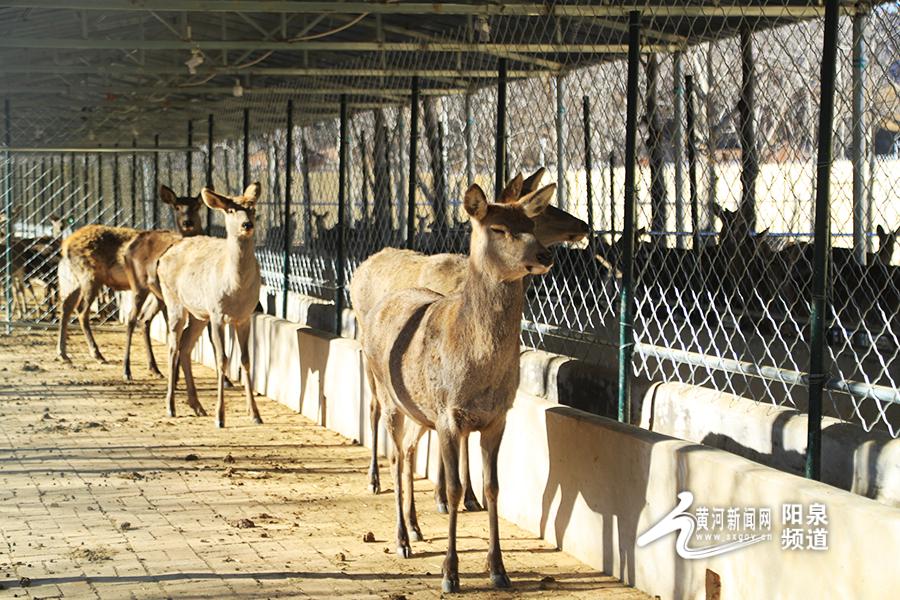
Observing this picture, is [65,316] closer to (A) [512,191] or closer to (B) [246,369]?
(B) [246,369]

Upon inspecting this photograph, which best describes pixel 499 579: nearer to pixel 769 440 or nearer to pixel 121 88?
pixel 769 440

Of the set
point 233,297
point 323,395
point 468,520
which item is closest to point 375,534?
point 468,520

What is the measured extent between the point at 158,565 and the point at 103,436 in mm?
4577

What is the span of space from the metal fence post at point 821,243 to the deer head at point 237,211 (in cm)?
707

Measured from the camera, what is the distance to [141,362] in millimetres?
16578

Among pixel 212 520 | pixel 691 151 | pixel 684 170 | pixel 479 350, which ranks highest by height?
pixel 684 170

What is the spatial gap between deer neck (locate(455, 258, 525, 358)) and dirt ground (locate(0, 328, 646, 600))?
4.07 feet

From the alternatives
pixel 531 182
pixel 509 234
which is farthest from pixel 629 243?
pixel 509 234

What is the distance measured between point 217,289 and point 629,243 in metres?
6.01

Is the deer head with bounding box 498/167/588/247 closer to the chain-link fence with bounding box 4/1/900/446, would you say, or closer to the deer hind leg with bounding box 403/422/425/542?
the chain-link fence with bounding box 4/1/900/446

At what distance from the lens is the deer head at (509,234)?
583 centimetres

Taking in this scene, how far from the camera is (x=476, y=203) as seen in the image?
5930 millimetres

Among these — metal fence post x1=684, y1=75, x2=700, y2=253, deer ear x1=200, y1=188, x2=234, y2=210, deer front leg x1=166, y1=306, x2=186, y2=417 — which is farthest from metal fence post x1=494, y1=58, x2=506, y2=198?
deer front leg x1=166, y1=306, x2=186, y2=417

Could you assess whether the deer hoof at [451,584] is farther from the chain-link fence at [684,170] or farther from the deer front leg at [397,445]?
the chain-link fence at [684,170]
